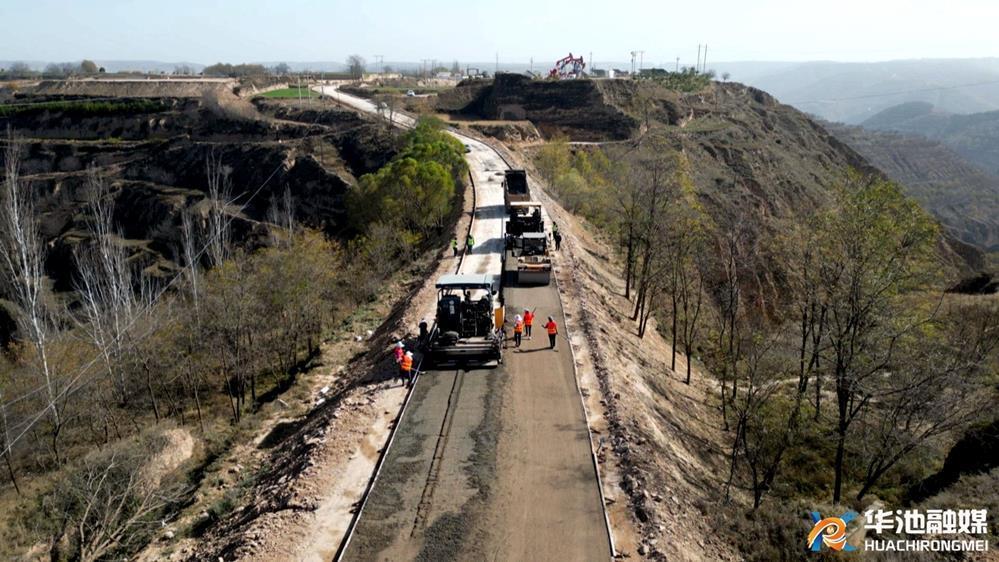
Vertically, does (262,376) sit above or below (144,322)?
below

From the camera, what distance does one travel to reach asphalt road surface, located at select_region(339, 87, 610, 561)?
41.7 ft

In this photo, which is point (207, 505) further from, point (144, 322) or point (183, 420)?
point (144, 322)

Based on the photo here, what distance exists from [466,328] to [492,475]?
7.06 metres

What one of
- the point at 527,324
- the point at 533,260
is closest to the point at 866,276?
the point at 527,324

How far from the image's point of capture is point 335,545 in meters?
12.9

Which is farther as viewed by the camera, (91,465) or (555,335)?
(555,335)

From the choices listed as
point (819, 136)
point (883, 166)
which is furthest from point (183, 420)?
point (883, 166)

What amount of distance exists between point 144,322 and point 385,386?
1439cm

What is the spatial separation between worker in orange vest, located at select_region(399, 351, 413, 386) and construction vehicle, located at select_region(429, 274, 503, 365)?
1002mm

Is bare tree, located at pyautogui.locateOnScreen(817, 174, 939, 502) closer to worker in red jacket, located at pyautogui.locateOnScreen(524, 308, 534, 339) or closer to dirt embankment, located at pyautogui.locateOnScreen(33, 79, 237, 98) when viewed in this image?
worker in red jacket, located at pyautogui.locateOnScreen(524, 308, 534, 339)

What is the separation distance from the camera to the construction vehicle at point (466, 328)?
20.7 meters

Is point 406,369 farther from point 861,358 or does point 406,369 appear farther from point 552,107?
point 552,107

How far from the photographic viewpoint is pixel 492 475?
15.0 metres

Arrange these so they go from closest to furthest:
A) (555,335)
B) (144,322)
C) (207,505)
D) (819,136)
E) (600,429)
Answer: (207,505), (600,429), (555,335), (144,322), (819,136)
